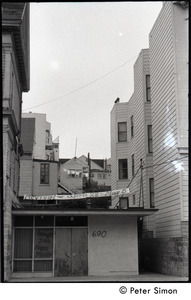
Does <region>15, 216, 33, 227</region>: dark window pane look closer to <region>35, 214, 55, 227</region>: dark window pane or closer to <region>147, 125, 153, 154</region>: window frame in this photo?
<region>35, 214, 55, 227</region>: dark window pane

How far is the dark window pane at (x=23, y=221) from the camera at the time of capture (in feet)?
60.9

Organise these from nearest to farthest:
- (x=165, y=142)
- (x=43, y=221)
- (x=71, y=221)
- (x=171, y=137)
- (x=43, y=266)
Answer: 1. (x=171, y=137)
2. (x=43, y=266)
3. (x=165, y=142)
4. (x=43, y=221)
5. (x=71, y=221)

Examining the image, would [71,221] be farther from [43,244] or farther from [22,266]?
[22,266]

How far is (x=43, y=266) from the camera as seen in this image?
60.1ft

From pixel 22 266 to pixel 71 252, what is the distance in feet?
6.98

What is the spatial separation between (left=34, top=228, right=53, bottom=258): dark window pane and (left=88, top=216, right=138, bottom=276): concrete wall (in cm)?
169

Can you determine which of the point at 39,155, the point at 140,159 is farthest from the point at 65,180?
the point at 140,159

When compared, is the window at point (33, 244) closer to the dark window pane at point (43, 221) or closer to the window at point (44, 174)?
the dark window pane at point (43, 221)

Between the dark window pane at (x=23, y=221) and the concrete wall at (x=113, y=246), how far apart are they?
8.40ft

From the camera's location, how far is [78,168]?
6394 centimetres

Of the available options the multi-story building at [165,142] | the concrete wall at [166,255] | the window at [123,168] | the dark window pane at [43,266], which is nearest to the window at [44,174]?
the window at [123,168]

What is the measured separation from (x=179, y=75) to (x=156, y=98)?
3333 mm

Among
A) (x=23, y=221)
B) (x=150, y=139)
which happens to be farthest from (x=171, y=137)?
(x=23, y=221)

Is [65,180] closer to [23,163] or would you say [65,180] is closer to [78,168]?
[78,168]
